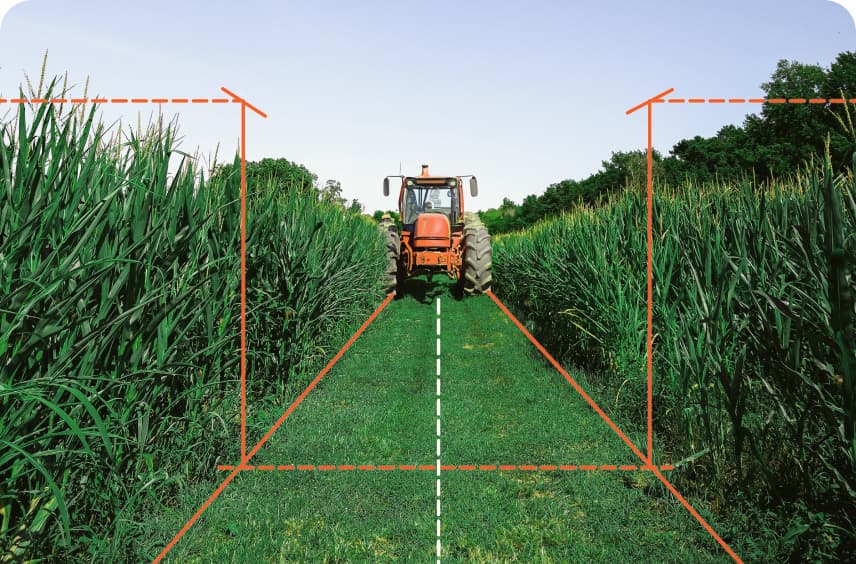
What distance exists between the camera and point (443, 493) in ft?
13.2

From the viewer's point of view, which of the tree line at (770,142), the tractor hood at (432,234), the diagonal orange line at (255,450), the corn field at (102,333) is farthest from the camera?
the tree line at (770,142)

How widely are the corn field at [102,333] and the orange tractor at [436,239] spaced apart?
7628 millimetres

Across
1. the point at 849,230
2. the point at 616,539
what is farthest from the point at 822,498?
the point at 849,230

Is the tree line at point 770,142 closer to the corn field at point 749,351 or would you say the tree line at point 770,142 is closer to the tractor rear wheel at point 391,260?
the tractor rear wheel at point 391,260

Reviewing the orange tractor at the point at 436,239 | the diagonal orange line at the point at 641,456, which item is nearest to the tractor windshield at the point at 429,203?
the orange tractor at the point at 436,239

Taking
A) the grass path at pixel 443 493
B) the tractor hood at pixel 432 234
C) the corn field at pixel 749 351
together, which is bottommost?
the grass path at pixel 443 493

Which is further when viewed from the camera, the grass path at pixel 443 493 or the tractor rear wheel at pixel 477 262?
the tractor rear wheel at pixel 477 262

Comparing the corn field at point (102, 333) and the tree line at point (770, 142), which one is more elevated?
the tree line at point (770, 142)

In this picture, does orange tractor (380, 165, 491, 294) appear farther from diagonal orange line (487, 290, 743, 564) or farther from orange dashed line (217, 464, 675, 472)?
orange dashed line (217, 464, 675, 472)

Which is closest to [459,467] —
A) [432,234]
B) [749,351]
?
[749,351]

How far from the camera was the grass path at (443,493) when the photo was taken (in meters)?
3.28

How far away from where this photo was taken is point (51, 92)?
2812mm

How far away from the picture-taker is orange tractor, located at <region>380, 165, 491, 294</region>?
1216 centimetres

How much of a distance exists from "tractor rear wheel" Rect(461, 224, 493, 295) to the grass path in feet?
17.9
